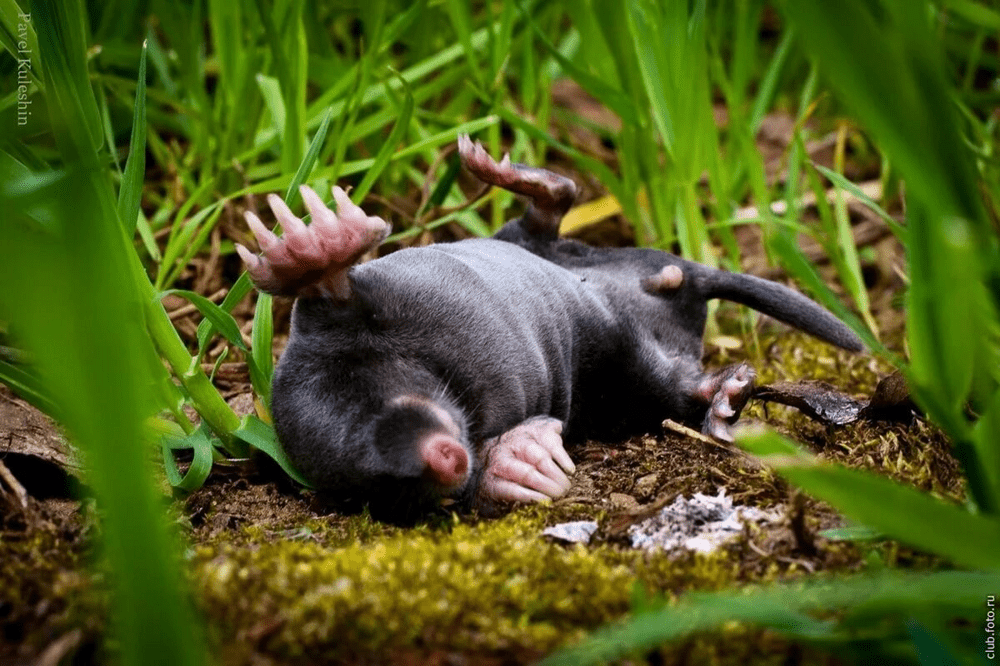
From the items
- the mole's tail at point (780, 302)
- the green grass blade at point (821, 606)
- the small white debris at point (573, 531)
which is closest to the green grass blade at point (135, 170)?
the small white debris at point (573, 531)

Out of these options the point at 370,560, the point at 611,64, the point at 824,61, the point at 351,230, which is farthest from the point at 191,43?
the point at 824,61

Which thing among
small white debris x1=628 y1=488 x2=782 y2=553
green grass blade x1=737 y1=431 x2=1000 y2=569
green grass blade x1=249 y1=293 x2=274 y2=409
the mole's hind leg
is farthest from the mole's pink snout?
the mole's hind leg

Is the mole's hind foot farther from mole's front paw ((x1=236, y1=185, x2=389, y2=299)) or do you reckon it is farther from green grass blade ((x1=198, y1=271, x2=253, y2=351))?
green grass blade ((x1=198, y1=271, x2=253, y2=351))

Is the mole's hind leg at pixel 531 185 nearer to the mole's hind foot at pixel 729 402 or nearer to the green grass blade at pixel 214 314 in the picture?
the mole's hind foot at pixel 729 402

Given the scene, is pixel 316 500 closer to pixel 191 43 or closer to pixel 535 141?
pixel 191 43

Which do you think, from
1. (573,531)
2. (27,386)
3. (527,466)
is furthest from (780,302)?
(27,386)

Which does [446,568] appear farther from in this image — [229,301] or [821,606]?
[229,301]
